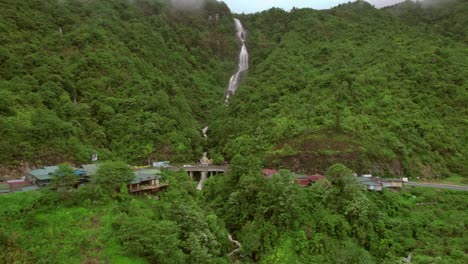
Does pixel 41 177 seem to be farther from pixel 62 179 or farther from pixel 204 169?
pixel 204 169

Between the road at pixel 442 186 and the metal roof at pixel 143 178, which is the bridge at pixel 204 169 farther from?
the road at pixel 442 186

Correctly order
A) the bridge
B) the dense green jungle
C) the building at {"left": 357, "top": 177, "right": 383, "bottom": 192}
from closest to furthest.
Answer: the dense green jungle
the building at {"left": 357, "top": 177, "right": 383, "bottom": 192}
the bridge

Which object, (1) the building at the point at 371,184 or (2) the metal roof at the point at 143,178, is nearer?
(2) the metal roof at the point at 143,178

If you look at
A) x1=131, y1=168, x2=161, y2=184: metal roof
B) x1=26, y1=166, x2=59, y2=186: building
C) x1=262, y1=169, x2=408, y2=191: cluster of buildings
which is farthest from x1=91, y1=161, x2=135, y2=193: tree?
x1=262, y1=169, x2=408, y2=191: cluster of buildings

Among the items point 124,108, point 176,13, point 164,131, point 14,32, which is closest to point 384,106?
point 164,131

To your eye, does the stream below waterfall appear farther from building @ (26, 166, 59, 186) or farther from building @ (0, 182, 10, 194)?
building @ (0, 182, 10, 194)

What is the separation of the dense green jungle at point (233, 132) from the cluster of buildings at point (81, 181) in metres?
1.40

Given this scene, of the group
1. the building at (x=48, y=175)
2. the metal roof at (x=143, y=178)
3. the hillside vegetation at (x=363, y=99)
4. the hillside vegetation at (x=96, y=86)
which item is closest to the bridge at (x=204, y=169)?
the hillside vegetation at (x=96, y=86)

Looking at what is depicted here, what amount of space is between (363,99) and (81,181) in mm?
51524

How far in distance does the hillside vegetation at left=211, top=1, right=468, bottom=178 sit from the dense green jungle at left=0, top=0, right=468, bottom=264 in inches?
14.0

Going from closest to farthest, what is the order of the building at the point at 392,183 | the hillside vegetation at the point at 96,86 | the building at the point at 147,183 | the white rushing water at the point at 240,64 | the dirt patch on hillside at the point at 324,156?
the building at the point at 147,183 → the building at the point at 392,183 → the hillside vegetation at the point at 96,86 → the dirt patch on hillside at the point at 324,156 → the white rushing water at the point at 240,64

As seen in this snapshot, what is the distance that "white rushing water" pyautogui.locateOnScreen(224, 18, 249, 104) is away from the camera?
98.1 m

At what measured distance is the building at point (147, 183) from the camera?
3647 centimetres

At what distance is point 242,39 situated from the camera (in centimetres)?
12319
